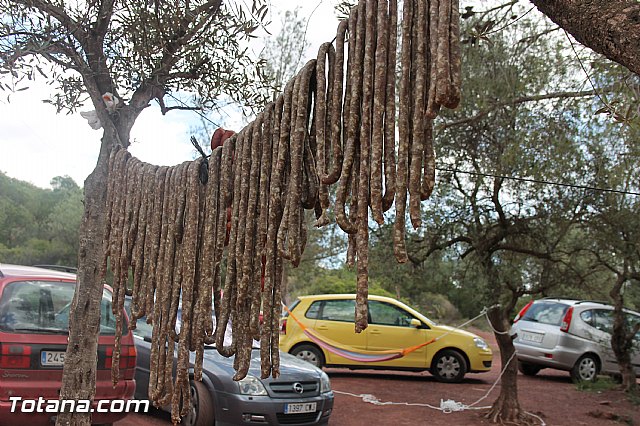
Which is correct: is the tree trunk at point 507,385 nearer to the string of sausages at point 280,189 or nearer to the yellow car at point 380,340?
the yellow car at point 380,340

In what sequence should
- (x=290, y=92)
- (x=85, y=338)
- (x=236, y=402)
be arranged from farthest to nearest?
(x=236, y=402) → (x=85, y=338) → (x=290, y=92)

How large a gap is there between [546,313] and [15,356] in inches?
395

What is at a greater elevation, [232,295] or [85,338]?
[232,295]

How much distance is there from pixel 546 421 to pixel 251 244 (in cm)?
731

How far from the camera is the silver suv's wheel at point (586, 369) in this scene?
11484 mm

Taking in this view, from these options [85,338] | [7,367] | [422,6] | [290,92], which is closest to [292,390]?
[7,367]

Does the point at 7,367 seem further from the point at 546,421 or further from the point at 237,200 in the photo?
the point at 546,421

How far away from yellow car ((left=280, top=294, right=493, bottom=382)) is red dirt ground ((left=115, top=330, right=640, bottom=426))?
36 cm

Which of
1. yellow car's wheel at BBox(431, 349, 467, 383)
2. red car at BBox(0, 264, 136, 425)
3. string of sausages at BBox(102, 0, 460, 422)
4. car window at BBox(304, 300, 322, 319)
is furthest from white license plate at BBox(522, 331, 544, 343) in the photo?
string of sausages at BBox(102, 0, 460, 422)

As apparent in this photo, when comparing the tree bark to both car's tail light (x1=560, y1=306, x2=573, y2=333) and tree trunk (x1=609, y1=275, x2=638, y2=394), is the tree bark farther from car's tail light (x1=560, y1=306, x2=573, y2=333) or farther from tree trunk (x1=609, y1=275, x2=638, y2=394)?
car's tail light (x1=560, y1=306, x2=573, y2=333)

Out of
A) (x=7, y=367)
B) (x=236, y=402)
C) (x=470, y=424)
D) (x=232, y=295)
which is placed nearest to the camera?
(x=232, y=295)

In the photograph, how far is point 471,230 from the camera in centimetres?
799

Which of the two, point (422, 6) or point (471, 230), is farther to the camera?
point (471, 230)

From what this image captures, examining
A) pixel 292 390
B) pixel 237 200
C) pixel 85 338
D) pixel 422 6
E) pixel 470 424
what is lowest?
pixel 470 424
